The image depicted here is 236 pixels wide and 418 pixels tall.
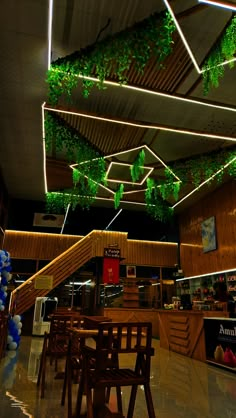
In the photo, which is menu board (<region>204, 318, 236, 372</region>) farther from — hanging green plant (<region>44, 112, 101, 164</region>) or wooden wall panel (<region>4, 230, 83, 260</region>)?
wooden wall panel (<region>4, 230, 83, 260</region>)

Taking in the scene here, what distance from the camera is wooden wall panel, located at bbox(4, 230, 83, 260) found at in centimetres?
1230

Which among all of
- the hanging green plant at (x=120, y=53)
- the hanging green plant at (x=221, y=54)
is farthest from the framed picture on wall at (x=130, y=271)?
the hanging green plant at (x=221, y=54)

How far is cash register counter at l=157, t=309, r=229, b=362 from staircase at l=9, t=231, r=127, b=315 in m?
4.35

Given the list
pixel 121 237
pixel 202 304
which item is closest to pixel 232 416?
pixel 202 304

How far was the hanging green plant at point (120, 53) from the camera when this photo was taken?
4.07m

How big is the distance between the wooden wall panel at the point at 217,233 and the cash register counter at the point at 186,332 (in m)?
2.57

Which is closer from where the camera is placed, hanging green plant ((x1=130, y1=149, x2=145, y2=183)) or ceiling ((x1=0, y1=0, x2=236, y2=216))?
ceiling ((x1=0, y1=0, x2=236, y2=216))

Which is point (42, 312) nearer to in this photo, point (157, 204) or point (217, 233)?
point (157, 204)

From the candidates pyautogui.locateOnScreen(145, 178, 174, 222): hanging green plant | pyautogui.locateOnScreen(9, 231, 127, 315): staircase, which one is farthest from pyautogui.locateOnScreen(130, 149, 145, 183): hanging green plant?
pyautogui.locateOnScreen(9, 231, 127, 315): staircase

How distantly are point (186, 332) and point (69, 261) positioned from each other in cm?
569

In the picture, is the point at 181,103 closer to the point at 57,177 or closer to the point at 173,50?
the point at 173,50

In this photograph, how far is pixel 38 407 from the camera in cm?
320

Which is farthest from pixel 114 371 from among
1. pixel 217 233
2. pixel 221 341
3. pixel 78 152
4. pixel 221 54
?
pixel 217 233

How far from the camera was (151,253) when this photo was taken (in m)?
13.4
